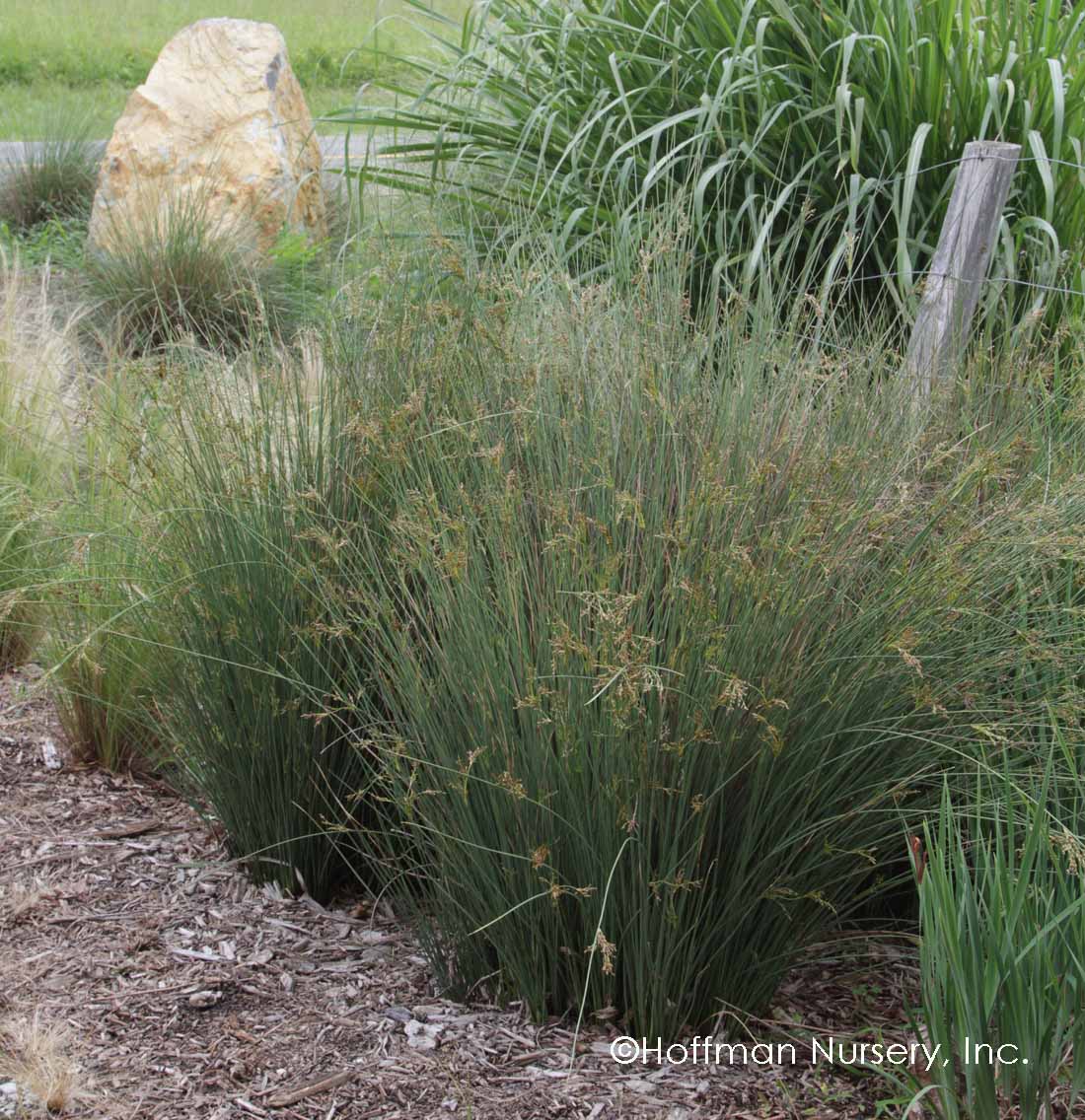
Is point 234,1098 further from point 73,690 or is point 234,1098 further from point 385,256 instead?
point 385,256

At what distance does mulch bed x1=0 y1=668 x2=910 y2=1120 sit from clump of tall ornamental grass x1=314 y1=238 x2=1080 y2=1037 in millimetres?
112

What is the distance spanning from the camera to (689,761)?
1.83 meters

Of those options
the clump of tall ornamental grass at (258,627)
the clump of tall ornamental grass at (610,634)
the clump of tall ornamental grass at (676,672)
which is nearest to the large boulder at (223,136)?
the clump of tall ornamental grass at (258,627)

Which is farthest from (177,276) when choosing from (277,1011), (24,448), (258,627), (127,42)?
(127,42)

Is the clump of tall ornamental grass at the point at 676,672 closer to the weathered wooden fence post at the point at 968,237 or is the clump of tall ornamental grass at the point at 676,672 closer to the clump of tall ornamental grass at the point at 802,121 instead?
the weathered wooden fence post at the point at 968,237

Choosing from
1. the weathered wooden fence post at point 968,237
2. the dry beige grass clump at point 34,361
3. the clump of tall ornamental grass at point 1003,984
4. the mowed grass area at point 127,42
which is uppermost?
the mowed grass area at point 127,42

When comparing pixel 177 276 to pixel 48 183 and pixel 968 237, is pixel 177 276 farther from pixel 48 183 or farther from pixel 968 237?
pixel 968 237

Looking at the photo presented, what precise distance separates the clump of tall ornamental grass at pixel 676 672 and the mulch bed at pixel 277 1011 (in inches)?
4.4

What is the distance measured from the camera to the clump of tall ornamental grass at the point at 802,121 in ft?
12.9

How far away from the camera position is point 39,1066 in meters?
1.88

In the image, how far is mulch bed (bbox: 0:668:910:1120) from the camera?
1875mm

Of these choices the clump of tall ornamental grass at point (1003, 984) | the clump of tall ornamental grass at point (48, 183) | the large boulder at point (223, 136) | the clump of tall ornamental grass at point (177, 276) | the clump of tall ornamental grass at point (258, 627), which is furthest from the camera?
the clump of tall ornamental grass at point (48, 183)

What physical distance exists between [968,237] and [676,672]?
2091 mm

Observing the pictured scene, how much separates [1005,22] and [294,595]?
3.49 m
